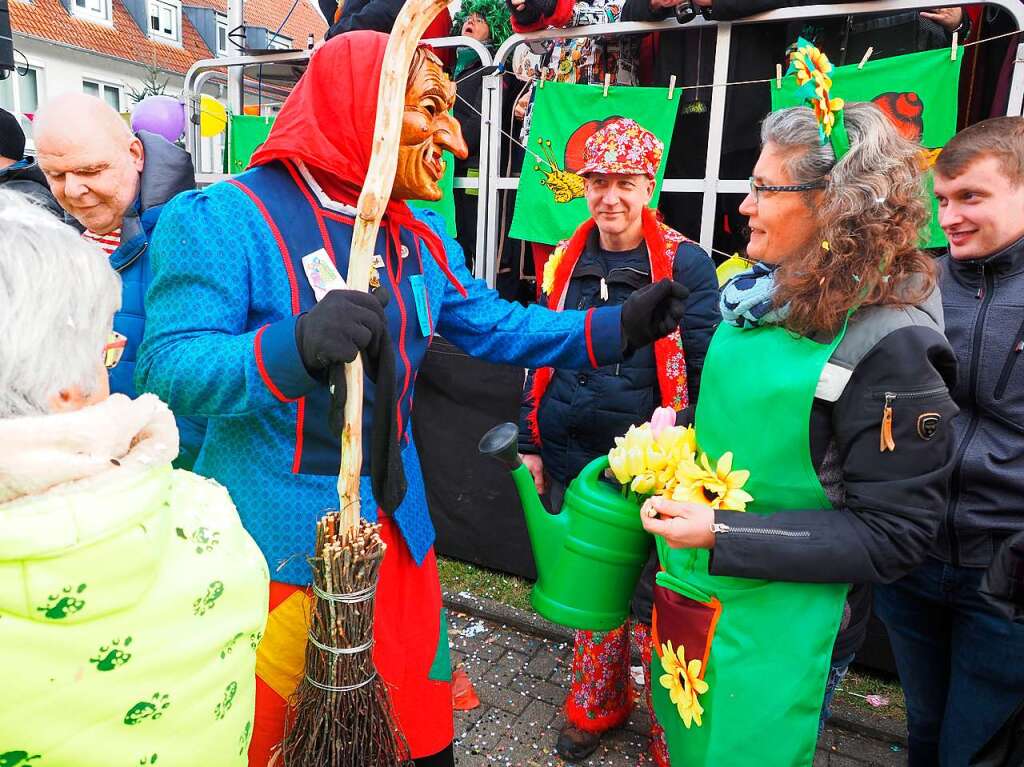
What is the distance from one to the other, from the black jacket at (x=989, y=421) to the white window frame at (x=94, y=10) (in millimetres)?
26139

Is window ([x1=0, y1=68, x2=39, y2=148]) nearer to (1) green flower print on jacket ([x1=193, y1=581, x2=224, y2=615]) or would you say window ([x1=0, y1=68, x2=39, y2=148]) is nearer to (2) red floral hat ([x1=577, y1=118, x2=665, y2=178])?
(2) red floral hat ([x1=577, y1=118, x2=665, y2=178])

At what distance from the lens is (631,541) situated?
1.85 metres

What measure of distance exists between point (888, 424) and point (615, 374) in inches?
49.7

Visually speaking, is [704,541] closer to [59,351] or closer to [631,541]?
[631,541]

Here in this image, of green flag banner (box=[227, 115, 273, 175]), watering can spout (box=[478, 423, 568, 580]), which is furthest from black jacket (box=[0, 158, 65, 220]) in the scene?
green flag banner (box=[227, 115, 273, 175])

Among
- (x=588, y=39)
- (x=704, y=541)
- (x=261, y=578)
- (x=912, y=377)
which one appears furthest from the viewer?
(x=588, y=39)

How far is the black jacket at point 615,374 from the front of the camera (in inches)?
101

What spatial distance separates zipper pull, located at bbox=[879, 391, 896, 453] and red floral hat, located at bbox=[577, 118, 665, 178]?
149cm

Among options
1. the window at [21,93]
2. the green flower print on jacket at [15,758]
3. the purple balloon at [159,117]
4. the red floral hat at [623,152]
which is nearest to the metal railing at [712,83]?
the red floral hat at [623,152]

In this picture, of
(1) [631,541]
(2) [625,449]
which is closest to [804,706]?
(1) [631,541]

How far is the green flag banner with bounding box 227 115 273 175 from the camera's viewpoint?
18.4 feet

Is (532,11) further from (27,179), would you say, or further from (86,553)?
(86,553)

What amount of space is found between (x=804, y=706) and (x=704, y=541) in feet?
1.35

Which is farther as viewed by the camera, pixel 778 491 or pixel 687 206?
pixel 687 206
